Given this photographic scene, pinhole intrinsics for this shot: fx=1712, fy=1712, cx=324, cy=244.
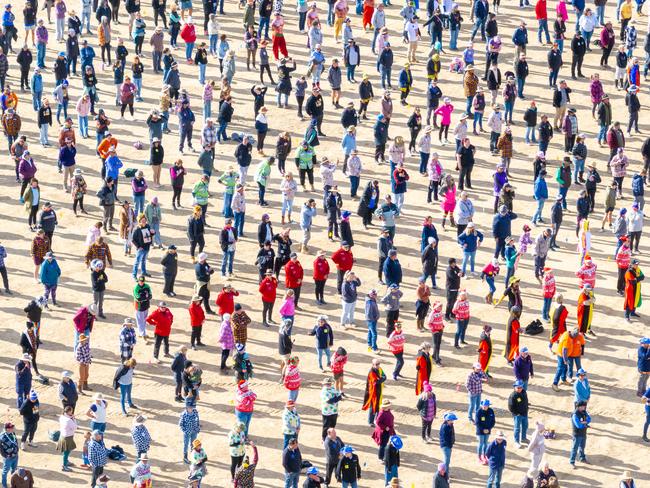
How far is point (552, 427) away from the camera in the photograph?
3766 centimetres

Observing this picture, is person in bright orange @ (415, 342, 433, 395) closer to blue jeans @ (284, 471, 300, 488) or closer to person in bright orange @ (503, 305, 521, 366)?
person in bright orange @ (503, 305, 521, 366)

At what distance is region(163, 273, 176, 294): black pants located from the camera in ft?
136

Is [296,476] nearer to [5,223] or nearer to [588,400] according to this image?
[588,400]

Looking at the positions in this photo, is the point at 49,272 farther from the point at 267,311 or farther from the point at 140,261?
the point at 267,311

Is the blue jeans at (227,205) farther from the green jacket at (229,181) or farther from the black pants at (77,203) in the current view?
the black pants at (77,203)

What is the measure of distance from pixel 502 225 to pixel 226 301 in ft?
26.4

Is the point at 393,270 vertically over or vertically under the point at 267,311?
over

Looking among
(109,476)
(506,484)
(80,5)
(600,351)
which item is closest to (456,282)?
(600,351)

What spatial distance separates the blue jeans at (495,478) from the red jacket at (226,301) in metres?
8.15

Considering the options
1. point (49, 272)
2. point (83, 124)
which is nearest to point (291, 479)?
point (49, 272)

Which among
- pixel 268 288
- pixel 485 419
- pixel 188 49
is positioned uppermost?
pixel 188 49

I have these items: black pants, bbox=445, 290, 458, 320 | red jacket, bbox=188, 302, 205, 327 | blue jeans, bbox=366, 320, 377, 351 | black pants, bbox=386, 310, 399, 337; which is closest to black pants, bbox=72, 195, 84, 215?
red jacket, bbox=188, 302, 205, 327

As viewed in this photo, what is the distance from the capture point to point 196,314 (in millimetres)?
38969

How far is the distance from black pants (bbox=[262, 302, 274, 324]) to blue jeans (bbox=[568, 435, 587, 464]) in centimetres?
832
